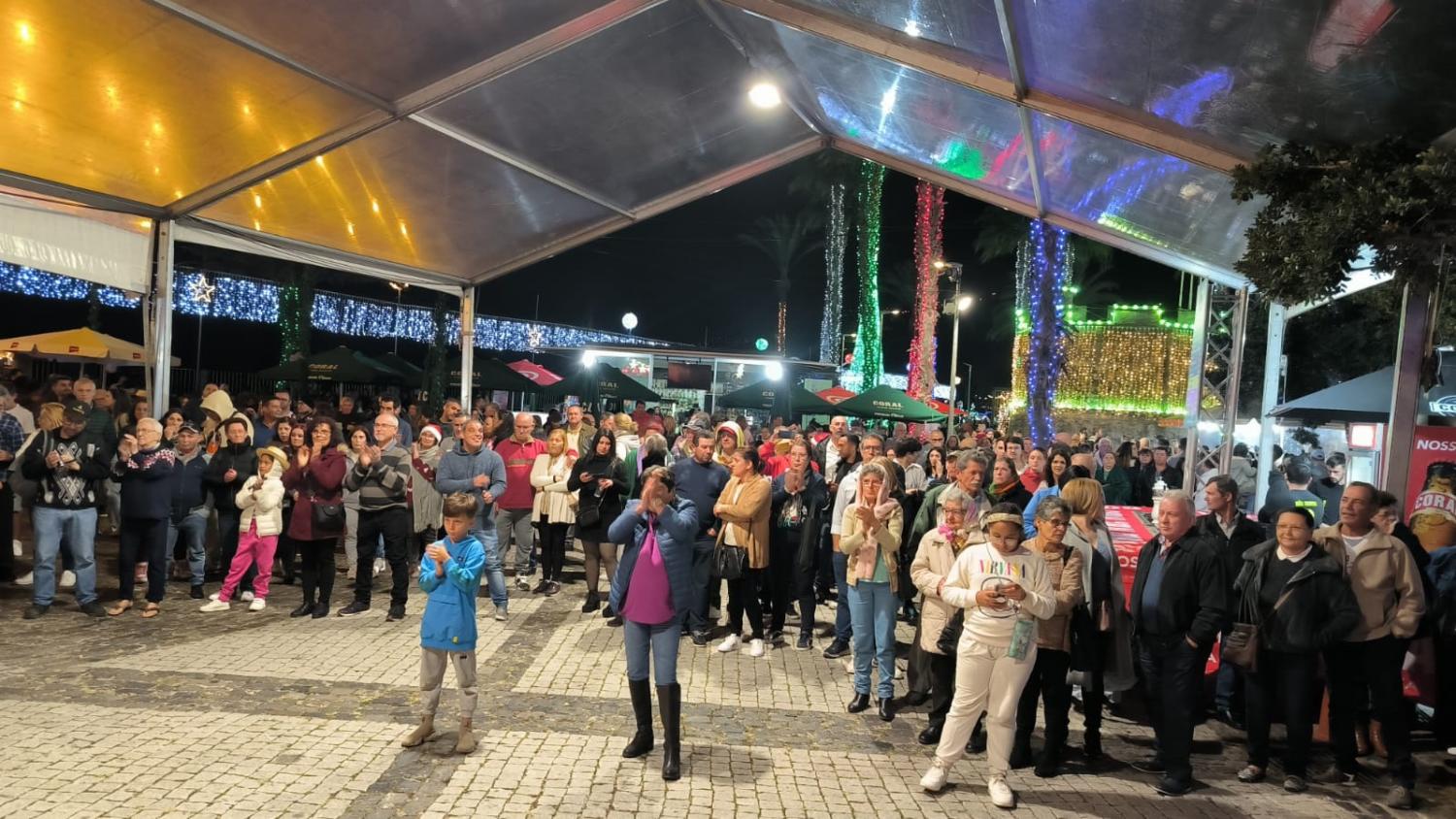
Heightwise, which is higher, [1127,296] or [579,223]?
[1127,296]

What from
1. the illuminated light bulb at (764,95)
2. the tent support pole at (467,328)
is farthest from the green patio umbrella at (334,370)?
the illuminated light bulb at (764,95)

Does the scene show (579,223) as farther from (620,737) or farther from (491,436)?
(620,737)

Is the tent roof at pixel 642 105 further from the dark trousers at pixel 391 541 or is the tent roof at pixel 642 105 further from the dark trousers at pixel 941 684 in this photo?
the dark trousers at pixel 941 684

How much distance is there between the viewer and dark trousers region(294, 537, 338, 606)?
27.6 ft

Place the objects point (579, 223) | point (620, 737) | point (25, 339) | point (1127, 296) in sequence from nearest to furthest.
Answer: point (620, 737) → point (579, 223) → point (25, 339) → point (1127, 296)

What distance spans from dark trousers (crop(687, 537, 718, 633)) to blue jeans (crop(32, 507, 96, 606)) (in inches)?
204

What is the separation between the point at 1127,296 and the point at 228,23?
42636mm

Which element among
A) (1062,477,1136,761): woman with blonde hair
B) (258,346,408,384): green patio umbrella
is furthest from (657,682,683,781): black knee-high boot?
(258,346,408,384): green patio umbrella

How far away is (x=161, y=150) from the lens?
8516 millimetres

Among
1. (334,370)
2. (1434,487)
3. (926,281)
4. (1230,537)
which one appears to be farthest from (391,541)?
(926,281)

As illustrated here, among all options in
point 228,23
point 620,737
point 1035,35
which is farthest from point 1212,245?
point 228,23

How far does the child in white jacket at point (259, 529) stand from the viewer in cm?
850

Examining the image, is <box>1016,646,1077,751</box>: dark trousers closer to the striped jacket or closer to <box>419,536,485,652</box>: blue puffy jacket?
<box>419,536,485,652</box>: blue puffy jacket

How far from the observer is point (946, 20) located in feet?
22.4
